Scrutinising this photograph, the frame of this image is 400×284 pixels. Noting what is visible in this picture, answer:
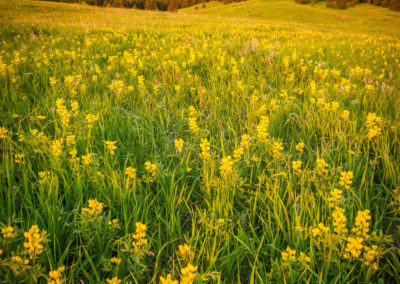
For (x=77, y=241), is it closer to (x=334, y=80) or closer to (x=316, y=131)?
(x=316, y=131)

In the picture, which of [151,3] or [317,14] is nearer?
[317,14]

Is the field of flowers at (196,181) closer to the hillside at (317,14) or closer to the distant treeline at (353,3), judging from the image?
the hillside at (317,14)

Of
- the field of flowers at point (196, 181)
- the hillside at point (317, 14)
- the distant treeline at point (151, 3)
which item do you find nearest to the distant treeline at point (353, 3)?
the hillside at point (317, 14)

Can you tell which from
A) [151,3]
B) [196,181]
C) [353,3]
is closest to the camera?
[196,181]

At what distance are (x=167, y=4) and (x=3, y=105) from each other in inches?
3652

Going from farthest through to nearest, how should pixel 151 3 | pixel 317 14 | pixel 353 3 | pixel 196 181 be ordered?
pixel 151 3 → pixel 353 3 → pixel 317 14 → pixel 196 181

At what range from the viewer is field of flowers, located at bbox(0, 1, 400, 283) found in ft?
4.54

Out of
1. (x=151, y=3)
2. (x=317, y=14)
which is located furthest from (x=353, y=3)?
(x=151, y=3)

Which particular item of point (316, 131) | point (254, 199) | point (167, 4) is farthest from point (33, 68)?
point (167, 4)

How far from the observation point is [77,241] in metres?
1.57

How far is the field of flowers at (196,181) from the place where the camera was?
138cm

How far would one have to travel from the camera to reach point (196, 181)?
2.11m

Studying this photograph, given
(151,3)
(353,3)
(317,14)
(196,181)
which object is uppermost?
(151,3)

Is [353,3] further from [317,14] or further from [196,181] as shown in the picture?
[196,181]
